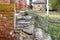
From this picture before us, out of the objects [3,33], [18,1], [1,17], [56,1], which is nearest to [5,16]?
[1,17]

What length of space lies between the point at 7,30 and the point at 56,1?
38.0 feet

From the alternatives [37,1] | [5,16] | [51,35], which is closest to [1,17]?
[5,16]

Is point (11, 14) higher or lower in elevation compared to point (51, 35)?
higher

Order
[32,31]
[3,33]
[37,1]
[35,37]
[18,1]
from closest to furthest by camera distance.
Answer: [3,33] → [35,37] → [32,31] → [18,1] → [37,1]

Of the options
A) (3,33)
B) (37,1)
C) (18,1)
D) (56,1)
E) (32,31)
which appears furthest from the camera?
(37,1)

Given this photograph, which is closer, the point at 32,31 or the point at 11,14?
the point at 11,14

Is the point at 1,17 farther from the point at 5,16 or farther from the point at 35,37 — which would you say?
the point at 35,37

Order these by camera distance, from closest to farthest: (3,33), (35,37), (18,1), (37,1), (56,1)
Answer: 1. (3,33)
2. (35,37)
3. (18,1)
4. (56,1)
5. (37,1)

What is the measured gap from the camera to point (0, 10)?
4816mm

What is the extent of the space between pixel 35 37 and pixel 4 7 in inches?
44.0

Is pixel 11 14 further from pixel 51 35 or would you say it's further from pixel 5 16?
pixel 51 35

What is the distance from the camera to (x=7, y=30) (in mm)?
4750

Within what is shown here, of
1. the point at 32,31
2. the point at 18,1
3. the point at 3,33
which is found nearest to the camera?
the point at 3,33

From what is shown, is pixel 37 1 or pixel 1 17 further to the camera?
pixel 37 1
